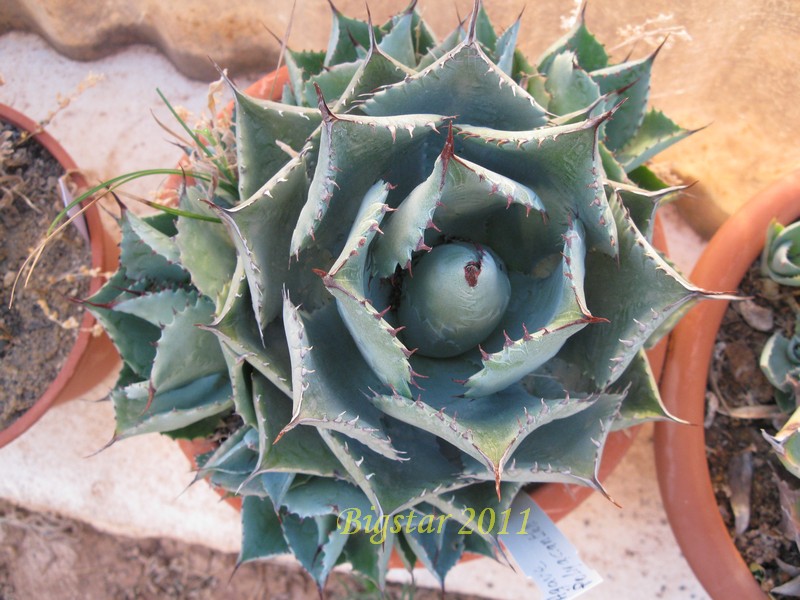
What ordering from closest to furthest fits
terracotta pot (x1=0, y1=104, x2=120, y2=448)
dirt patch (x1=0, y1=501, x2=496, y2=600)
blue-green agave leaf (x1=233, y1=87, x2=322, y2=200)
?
1. blue-green agave leaf (x1=233, y1=87, x2=322, y2=200)
2. terracotta pot (x1=0, y1=104, x2=120, y2=448)
3. dirt patch (x1=0, y1=501, x2=496, y2=600)

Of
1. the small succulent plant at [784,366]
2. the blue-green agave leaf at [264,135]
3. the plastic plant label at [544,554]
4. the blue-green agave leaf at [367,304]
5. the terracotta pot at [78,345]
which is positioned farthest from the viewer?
the terracotta pot at [78,345]

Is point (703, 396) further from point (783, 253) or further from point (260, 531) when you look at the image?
point (260, 531)

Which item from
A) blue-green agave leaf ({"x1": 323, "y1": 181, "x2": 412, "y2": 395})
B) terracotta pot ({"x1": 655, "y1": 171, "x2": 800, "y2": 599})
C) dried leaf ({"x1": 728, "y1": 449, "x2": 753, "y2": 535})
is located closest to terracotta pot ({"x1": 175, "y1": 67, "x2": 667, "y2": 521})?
terracotta pot ({"x1": 655, "y1": 171, "x2": 800, "y2": 599})

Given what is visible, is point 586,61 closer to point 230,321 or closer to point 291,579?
point 230,321

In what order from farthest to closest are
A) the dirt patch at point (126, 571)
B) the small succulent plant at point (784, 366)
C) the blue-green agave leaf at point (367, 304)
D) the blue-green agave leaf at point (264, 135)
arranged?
the dirt patch at point (126, 571)
the small succulent plant at point (784, 366)
the blue-green agave leaf at point (264, 135)
the blue-green agave leaf at point (367, 304)

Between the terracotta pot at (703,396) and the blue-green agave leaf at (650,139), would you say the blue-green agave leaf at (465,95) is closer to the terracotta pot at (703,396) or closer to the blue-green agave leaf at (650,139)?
the blue-green agave leaf at (650,139)

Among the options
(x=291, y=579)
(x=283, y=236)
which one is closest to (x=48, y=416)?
(x=291, y=579)

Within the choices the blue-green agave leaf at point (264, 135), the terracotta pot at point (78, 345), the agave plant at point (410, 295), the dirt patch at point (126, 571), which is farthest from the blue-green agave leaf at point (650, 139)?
the dirt patch at point (126, 571)

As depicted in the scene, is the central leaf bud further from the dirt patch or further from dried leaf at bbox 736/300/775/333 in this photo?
the dirt patch
